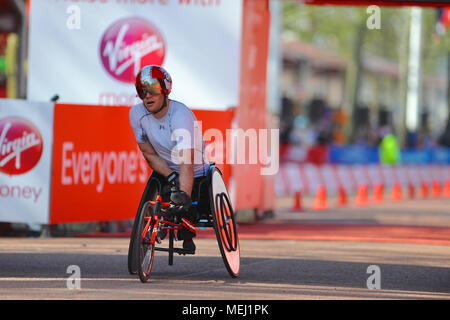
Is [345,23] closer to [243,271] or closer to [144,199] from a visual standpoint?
[243,271]

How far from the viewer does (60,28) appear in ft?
50.3

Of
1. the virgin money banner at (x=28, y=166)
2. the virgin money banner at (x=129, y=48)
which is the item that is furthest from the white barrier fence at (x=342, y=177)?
the virgin money banner at (x=28, y=166)

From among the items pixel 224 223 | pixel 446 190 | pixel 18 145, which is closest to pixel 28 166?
pixel 18 145

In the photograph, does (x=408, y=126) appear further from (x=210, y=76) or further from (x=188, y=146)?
(x=188, y=146)

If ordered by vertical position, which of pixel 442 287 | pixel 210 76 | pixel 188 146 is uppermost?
pixel 210 76

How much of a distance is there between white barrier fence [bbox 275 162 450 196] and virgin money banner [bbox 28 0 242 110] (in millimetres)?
10335

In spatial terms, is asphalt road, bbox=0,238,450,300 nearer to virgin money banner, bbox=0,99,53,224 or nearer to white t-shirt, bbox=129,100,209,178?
virgin money banner, bbox=0,99,53,224

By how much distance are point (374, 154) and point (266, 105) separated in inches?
740

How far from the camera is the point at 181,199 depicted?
27.9 ft

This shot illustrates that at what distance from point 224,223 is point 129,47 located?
721 cm

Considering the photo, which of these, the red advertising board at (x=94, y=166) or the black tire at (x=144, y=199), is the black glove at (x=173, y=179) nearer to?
the black tire at (x=144, y=199)

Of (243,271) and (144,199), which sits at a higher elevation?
(144,199)

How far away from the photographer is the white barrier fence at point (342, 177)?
85.9 feet

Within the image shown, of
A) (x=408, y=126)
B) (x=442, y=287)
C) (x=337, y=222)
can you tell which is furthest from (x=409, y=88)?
(x=442, y=287)
